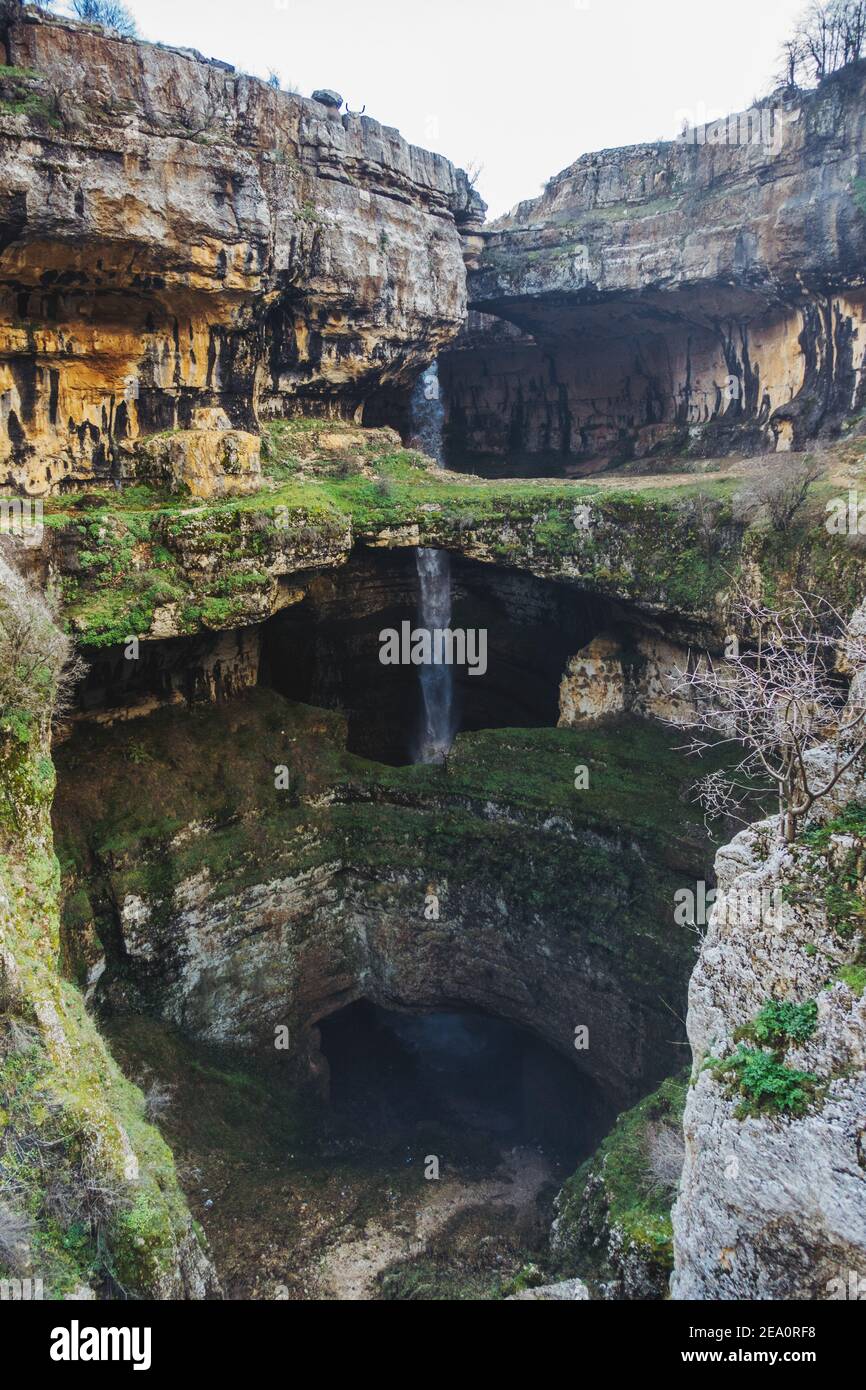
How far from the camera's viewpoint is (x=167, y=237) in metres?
14.8

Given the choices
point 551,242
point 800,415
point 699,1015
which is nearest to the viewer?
point 699,1015

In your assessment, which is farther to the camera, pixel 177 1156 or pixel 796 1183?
pixel 177 1156

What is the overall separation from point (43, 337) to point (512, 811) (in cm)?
1203

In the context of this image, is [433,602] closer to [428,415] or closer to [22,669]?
[428,415]

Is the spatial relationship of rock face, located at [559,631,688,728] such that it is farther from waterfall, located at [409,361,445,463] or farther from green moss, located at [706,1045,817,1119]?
green moss, located at [706,1045,817,1119]

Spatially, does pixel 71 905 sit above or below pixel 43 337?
below

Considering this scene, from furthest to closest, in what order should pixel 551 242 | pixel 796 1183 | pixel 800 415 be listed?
1. pixel 551 242
2. pixel 800 415
3. pixel 796 1183

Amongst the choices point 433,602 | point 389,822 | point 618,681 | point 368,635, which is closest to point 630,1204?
point 389,822

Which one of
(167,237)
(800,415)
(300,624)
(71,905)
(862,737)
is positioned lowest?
(71,905)

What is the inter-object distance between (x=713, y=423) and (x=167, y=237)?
13057 millimetres

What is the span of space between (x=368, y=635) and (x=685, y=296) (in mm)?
10641

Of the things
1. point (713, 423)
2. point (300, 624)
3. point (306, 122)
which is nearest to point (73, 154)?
point (306, 122)

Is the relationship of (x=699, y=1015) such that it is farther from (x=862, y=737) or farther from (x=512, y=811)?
(x=512, y=811)

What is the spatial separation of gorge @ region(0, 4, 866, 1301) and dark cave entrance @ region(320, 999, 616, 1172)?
0.31ft
